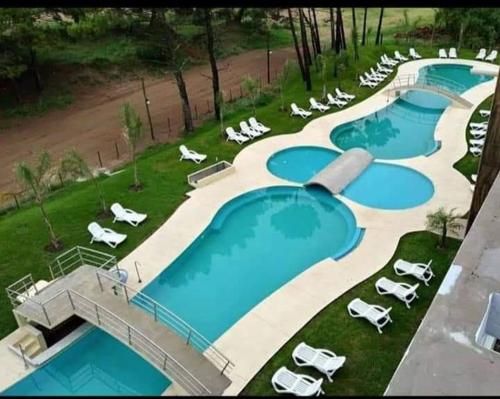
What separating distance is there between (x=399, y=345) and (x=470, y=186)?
30.4 ft

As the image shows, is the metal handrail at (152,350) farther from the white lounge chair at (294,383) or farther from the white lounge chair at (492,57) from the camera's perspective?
the white lounge chair at (492,57)

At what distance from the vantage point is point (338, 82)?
29531 mm

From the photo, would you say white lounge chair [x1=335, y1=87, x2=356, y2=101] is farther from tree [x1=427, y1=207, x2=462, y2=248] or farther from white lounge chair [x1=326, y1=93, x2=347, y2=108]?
tree [x1=427, y1=207, x2=462, y2=248]

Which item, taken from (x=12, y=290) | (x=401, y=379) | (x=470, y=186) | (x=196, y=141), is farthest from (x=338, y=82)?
(x=401, y=379)

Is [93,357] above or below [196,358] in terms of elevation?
below

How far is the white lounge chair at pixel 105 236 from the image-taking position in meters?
15.5

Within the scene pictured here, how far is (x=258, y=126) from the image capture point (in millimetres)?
23938

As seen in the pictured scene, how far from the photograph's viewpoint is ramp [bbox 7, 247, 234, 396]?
10.4 meters

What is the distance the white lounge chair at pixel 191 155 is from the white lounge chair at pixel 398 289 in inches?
403

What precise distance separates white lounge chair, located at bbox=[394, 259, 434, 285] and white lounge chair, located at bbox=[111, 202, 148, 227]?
333 inches

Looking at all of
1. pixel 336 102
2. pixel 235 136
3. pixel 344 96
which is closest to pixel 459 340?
pixel 235 136

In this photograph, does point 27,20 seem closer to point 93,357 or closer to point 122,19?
point 122,19

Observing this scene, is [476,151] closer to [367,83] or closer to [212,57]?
[367,83]

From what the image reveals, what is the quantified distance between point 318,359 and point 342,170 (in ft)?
33.6
